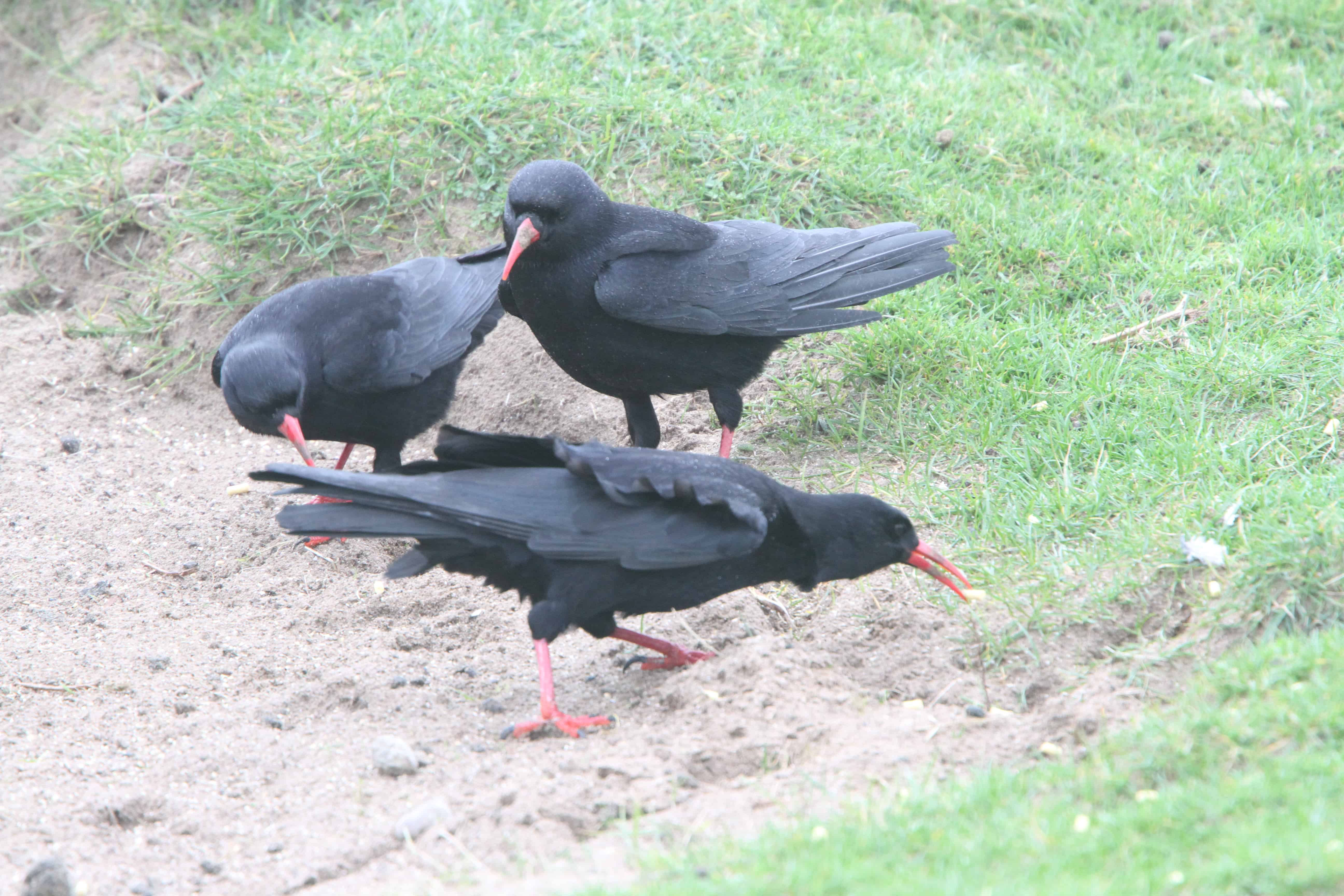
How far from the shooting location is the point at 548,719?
147 inches

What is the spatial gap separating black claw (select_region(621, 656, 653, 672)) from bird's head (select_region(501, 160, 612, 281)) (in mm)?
1558

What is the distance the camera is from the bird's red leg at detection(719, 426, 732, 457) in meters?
5.23

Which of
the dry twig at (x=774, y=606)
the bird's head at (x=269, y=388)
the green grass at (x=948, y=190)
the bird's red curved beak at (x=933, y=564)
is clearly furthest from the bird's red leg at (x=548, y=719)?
the bird's head at (x=269, y=388)

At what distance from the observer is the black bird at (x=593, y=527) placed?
373 cm

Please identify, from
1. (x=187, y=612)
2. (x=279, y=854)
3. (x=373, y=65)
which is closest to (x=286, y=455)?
(x=187, y=612)

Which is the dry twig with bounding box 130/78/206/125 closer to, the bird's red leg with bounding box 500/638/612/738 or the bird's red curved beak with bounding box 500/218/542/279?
the bird's red curved beak with bounding box 500/218/542/279

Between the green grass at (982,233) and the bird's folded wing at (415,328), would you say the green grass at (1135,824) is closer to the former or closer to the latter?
the green grass at (982,233)

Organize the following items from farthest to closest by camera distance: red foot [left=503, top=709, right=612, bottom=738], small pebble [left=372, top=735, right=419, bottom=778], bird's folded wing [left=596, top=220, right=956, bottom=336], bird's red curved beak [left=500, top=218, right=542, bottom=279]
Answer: bird's folded wing [left=596, top=220, right=956, bottom=336] < bird's red curved beak [left=500, top=218, right=542, bottom=279] < red foot [left=503, top=709, right=612, bottom=738] < small pebble [left=372, top=735, right=419, bottom=778]

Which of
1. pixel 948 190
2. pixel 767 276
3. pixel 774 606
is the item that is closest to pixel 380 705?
pixel 774 606

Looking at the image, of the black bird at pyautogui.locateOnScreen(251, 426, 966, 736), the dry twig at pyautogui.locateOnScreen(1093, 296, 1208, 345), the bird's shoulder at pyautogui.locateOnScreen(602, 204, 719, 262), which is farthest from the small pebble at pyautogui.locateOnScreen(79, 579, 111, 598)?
the dry twig at pyautogui.locateOnScreen(1093, 296, 1208, 345)

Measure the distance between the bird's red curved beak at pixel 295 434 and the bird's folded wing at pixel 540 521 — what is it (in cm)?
121

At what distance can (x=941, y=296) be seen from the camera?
5848mm

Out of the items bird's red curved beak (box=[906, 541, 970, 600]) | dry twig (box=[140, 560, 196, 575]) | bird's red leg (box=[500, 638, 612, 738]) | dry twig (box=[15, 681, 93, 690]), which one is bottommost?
dry twig (box=[140, 560, 196, 575])

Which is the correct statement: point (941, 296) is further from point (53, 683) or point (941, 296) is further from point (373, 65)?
point (53, 683)
